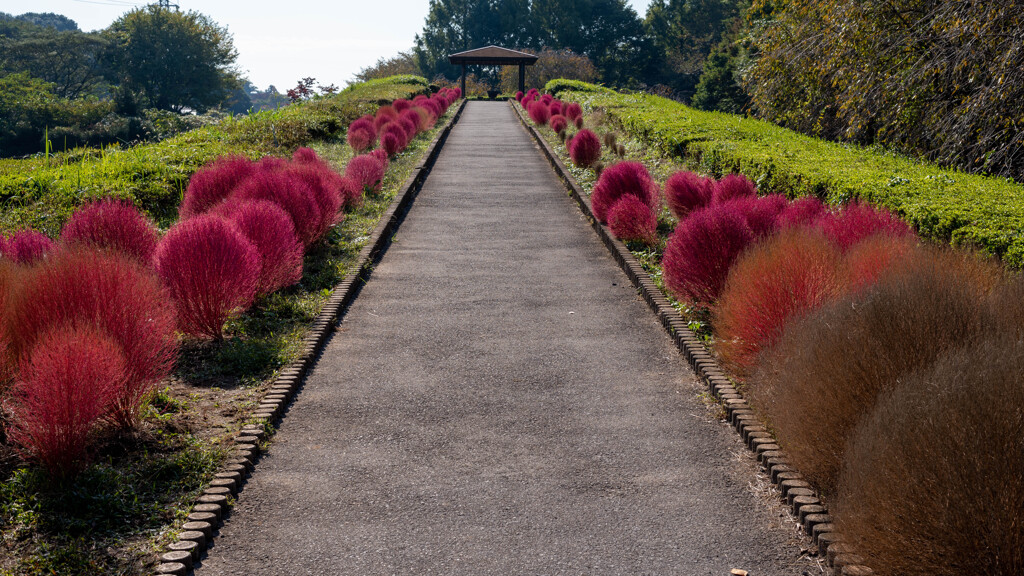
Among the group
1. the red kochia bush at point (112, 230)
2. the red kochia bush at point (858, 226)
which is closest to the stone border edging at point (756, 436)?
the red kochia bush at point (858, 226)

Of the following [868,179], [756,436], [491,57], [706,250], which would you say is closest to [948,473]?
[756,436]

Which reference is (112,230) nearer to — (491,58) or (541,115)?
(541,115)

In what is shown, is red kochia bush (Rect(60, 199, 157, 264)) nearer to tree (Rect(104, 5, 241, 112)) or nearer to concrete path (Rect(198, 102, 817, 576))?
concrete path (Rect(198, 102, 817, 576))

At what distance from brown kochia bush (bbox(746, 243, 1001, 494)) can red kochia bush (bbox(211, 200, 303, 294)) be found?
179 inches

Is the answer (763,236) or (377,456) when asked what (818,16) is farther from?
(377,456)

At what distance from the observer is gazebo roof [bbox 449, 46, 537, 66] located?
4925 cm

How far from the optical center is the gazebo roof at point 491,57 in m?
49.2

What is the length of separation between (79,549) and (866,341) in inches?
140

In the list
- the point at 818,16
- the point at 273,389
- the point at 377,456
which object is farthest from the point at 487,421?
the point at 818,16

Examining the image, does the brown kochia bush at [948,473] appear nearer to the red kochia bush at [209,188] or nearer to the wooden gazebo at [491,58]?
the red kochia bush at [209,188]

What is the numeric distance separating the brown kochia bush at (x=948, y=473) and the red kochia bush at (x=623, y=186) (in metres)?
7.79

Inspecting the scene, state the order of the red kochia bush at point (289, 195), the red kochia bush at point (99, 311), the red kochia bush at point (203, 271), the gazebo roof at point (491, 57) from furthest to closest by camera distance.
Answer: the gazebo roof at point (491, 57) → the red kochia bush at point (289, 195) → the red kochia bush at point (203, 271) → the red kochia bush at point (99, 311)

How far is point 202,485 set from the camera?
13.1ft

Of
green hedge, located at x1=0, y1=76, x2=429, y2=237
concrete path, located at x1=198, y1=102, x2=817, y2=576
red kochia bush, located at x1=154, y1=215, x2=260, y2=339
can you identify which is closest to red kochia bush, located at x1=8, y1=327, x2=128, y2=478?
concrete path, located at x1=198, y1=102, x2=817, y2=576
